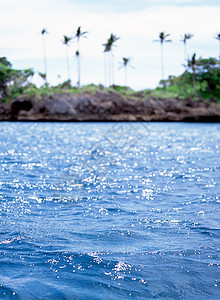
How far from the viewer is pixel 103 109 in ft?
214

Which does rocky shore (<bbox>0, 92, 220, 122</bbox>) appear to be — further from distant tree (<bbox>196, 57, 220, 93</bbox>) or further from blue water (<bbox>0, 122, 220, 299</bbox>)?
blue water (<bbox>0, 122, 220, 299</bbox>)

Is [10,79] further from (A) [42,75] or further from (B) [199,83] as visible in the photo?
(B) [199,83]

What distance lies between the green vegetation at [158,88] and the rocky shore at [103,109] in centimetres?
262

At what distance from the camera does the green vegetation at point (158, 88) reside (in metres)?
70.5

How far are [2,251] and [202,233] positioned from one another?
12.4 ft

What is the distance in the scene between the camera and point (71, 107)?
63781 mm

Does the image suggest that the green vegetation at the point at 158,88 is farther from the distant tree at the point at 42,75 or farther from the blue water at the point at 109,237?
the blue water at the point at 109,237

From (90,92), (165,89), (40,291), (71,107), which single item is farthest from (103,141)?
(165,89)

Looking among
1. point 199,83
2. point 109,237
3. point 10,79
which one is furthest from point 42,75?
point 109,237

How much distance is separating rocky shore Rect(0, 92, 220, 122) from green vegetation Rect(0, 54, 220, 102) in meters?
2.62

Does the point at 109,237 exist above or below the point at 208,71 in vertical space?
below

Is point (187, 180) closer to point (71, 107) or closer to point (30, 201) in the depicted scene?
point (30, 201)

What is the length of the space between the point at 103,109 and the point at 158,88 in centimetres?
2103

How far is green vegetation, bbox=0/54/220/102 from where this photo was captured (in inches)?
2776
